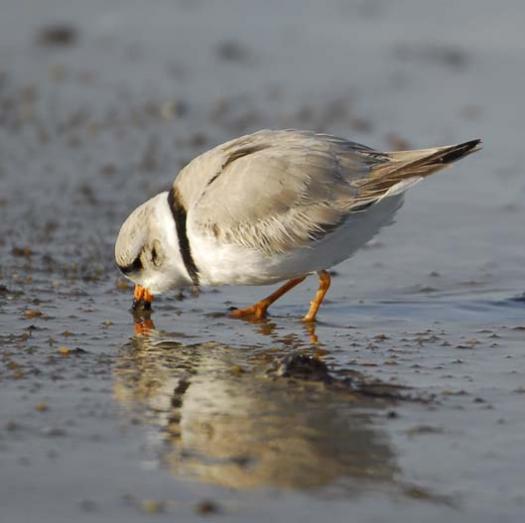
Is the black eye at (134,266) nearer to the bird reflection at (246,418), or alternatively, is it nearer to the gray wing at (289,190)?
the gray wing at (289,190)

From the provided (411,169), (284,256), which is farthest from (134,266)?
(411,169)

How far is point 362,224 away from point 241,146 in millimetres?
726

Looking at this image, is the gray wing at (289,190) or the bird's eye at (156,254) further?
the bird's eye at (156,254)

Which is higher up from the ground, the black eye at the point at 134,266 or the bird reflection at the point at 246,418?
the black eye at the point at 134,266

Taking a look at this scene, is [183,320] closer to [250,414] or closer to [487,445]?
[250,414]

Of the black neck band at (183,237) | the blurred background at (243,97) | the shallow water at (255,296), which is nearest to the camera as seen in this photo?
the shallow water at (255,296)

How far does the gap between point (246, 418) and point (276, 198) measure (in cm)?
159

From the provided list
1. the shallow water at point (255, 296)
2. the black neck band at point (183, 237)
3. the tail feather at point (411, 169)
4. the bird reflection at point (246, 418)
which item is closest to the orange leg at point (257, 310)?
the shallow water at point (255, 296)

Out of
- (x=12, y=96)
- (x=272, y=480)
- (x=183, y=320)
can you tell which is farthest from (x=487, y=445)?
(x=12, y=96)

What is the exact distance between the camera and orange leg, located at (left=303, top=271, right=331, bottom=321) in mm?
6293

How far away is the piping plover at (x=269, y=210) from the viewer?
5922 millimetres

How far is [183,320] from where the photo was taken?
20.5 feet

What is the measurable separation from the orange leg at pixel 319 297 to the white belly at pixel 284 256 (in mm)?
217

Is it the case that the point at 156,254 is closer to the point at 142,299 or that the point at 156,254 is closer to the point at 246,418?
the point at 142,299
